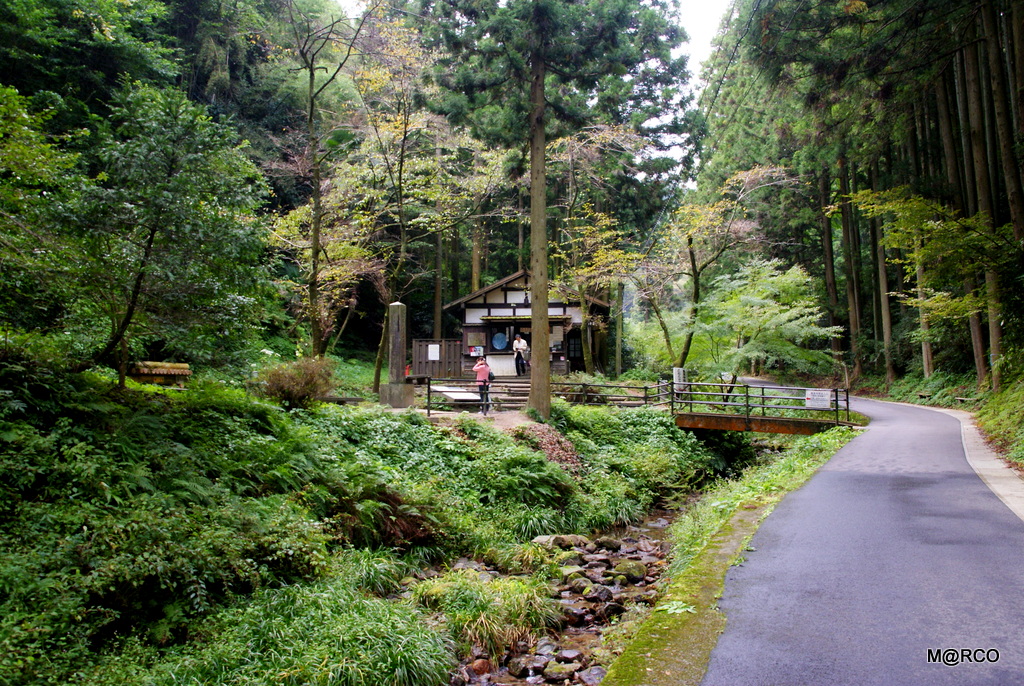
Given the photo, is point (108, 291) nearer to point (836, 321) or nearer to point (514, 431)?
point (514, 431)

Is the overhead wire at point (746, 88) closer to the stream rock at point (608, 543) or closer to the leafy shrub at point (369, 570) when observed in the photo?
the stream rock at point (608, 543)

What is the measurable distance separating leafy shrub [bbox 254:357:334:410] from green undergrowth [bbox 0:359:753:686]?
0.39 metres

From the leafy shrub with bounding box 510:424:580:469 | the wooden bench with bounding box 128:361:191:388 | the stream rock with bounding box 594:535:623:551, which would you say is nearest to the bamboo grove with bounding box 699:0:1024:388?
the leafy shrub with bounding box 510:424:580:469

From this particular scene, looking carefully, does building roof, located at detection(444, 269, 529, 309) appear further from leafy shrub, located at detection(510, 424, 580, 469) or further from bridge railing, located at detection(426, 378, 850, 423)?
leafy shrub, located at detection(510, 424, 580, 469)

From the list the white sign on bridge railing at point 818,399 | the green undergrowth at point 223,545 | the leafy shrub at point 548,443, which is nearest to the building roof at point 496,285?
the white sign on bridge railing at point 818,399

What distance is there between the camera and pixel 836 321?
3938cm

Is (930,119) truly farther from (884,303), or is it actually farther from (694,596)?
(694,596)

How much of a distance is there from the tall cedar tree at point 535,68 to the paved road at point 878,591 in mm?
9171

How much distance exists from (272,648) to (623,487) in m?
9.62

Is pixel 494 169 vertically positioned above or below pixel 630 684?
above

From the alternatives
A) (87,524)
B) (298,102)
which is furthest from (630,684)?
(298,102)

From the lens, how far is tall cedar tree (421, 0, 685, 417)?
14.9m

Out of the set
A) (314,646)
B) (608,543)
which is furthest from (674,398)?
(314,646)

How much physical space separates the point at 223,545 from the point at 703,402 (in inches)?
593
